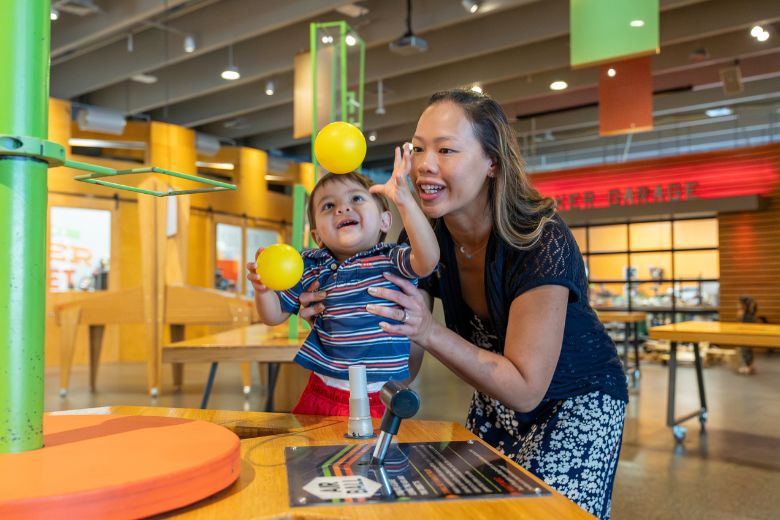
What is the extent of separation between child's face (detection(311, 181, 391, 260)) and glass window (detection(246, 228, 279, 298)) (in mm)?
11645

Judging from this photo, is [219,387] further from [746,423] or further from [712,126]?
[712,126]

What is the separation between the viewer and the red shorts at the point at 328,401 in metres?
1.66

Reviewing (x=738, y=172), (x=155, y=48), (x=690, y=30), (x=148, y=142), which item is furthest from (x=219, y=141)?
(x=738, y=172)

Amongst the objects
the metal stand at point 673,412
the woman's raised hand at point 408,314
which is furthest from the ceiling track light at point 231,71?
the woman's raised hand at point 408,314

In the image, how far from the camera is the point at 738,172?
39.8 feet

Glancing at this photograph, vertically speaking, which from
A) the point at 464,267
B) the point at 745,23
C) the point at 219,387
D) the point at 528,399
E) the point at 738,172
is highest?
the point at 745,23

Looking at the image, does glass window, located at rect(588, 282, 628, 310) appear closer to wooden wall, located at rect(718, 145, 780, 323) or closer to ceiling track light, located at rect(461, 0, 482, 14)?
wooden wall, located at rect(718, 145, 780, 323)

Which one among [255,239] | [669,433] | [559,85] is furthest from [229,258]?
[669,433]

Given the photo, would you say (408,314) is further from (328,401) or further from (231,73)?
(231,73)

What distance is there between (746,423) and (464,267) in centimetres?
487

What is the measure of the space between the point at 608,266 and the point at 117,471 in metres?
13.7

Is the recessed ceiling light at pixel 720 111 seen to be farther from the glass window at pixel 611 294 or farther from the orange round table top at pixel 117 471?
the orange round table top at pixel 117 471

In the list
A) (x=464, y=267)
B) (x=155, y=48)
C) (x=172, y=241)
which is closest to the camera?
(x=464, y=267)

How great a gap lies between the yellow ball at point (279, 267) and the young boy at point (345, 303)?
0.35 m
